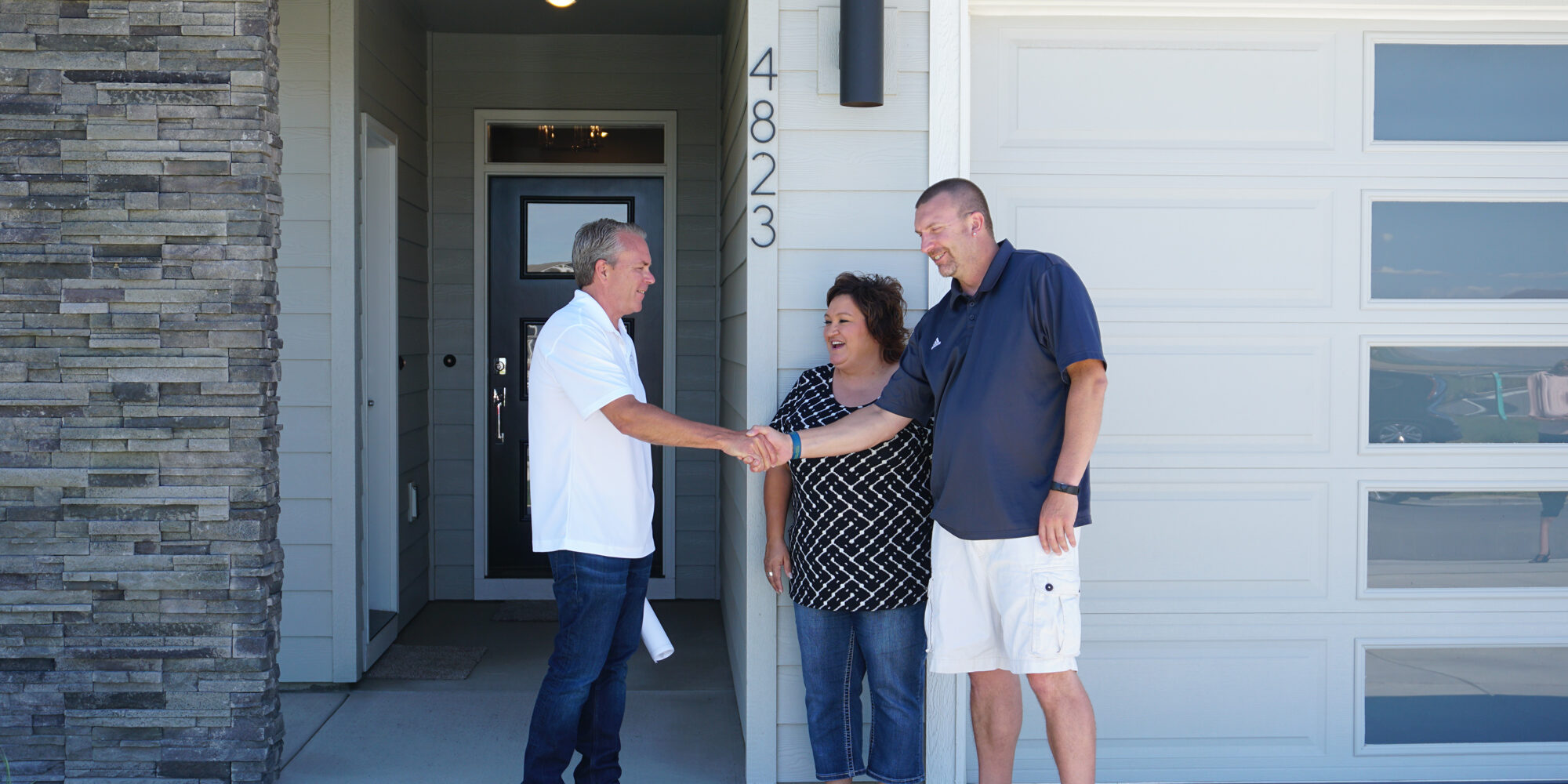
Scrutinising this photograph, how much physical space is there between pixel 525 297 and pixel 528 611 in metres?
1.43

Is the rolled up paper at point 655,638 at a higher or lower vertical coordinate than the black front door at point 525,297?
lower

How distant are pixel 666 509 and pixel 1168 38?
9.99 ft

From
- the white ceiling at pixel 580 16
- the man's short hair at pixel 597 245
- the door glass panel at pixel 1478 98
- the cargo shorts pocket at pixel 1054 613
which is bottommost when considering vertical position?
the cargo shorts pocket at pixel 1054 613

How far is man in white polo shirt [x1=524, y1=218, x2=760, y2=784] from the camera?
2465mm

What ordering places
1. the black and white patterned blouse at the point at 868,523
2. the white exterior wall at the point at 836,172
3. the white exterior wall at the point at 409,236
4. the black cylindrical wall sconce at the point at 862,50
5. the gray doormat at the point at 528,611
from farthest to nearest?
the gray doormat at the point at 528,611, the white exterior wall at the point at 409,236, the white exterior wall at the point at 836,172, the black cylindrical wall sconce at the point at 862,50, the black and white patterned blouse at the point at 868,523

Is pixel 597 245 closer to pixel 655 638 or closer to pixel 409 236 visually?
pixel 655 638

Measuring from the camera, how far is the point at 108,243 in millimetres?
2555

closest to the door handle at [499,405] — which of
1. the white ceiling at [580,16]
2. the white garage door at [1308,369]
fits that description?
the white ceiling at [580,16]

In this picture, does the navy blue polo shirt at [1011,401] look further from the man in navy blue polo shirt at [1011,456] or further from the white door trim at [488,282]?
the white door trim at [488,282]

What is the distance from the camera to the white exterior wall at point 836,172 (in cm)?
269

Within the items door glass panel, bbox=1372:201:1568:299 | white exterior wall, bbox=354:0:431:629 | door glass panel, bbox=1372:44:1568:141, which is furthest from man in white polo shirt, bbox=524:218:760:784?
door glass panel, bbox=1372:44:1568:141

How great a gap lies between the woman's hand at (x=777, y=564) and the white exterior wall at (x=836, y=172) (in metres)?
0.41

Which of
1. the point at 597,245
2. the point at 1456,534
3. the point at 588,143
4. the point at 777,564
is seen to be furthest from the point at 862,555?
the point at 588,143

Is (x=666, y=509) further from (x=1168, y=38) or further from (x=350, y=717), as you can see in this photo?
(x=1168, y=38)
